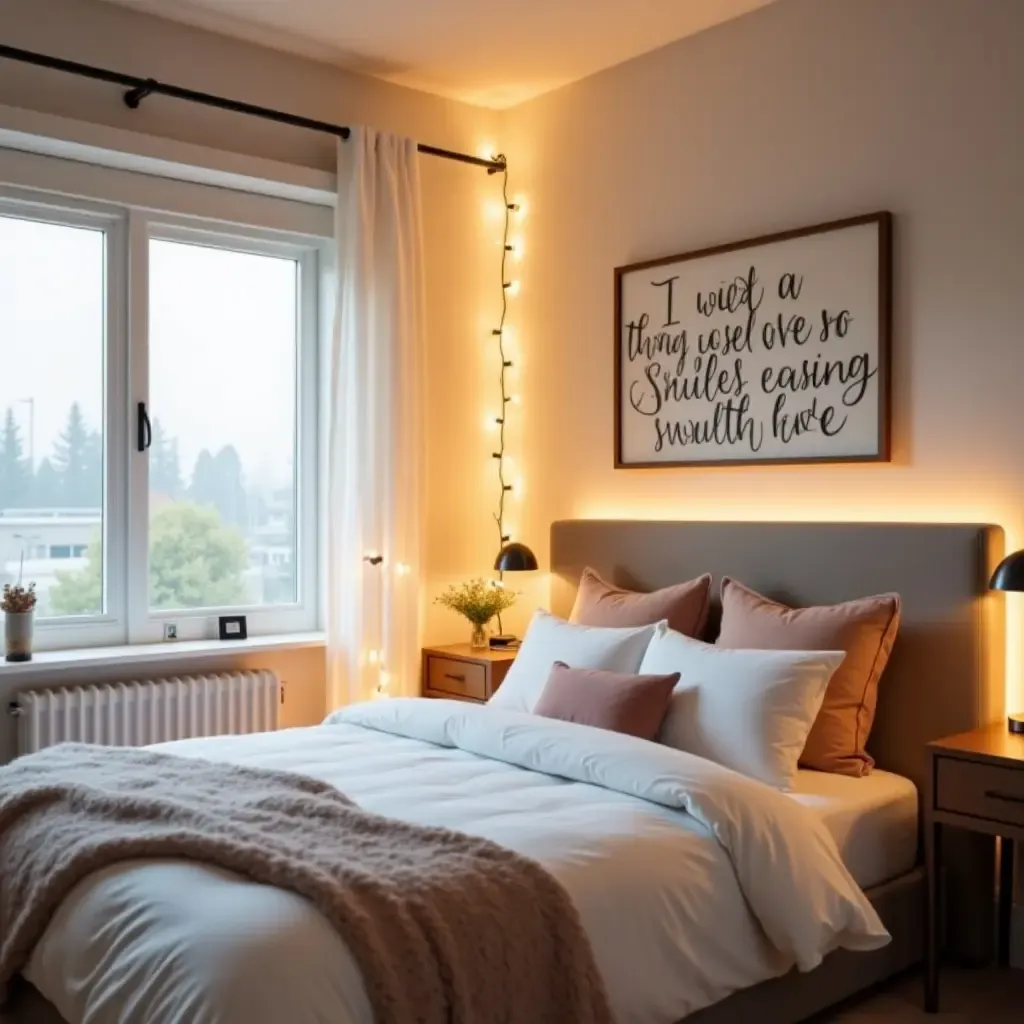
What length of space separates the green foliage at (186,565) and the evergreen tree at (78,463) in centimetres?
17

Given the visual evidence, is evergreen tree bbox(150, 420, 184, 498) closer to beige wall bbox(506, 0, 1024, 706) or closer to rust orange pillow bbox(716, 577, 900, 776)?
beige wall bbox(506, 0, 1024, 706)

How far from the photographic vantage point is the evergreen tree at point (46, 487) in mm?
3686

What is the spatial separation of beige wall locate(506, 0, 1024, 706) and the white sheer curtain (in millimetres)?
546

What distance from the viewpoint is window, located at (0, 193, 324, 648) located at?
368cm

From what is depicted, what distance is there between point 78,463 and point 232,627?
0.77 m

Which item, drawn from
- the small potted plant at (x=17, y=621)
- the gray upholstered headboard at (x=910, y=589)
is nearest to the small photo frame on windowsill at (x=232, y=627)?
the small potted plant at (x=17, y=621)

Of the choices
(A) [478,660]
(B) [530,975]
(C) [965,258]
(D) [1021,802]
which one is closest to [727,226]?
Result: (C) [965,258]

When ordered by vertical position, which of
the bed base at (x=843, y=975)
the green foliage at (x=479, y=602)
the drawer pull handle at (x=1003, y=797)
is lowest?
the bed base at (x=843, y=975)

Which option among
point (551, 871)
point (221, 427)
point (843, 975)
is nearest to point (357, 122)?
point (221, 427)

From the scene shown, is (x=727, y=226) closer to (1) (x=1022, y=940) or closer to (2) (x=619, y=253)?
(2) (x=619, y=253)

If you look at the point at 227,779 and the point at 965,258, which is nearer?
the point at 227,779

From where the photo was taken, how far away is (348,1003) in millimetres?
1740

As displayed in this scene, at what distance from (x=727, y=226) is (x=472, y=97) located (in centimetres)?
132

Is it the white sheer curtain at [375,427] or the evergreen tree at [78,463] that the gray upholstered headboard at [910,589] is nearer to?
the white sheer curtain at [375,427]
